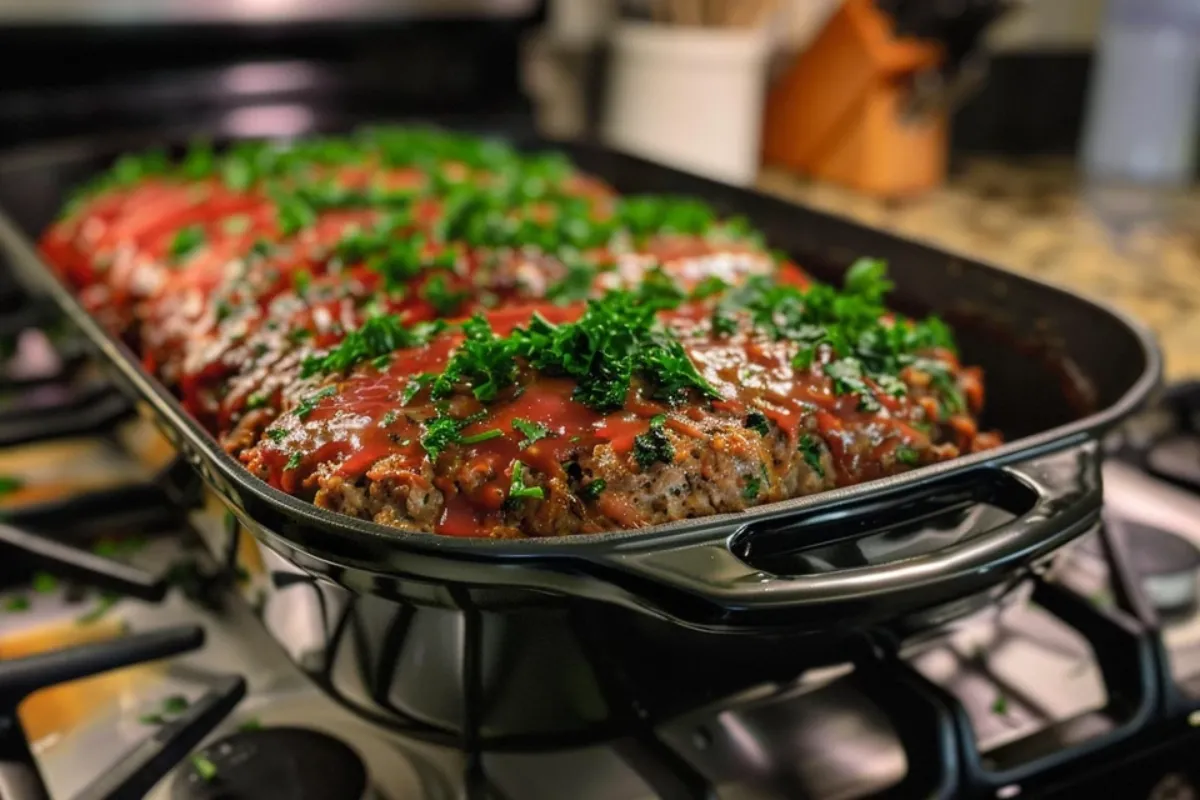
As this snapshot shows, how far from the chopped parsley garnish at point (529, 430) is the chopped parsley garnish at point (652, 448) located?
54 mm

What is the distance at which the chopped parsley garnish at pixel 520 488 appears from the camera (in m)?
0.62

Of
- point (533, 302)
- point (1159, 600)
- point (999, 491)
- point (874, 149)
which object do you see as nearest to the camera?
point (999, 491)

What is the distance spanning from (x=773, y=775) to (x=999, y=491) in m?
0.23

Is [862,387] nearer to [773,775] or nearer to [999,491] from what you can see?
[999,491]

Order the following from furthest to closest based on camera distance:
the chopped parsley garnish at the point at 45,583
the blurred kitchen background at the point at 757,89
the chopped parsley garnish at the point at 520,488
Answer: the blurred kitchen background at the point at 757,89
the chopped parsley garnish at the point at 45,583
the chopped parsley garnish at the point at 520,488

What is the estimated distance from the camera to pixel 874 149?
2012mm

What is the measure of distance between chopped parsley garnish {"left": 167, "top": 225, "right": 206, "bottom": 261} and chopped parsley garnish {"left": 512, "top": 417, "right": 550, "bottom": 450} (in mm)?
622

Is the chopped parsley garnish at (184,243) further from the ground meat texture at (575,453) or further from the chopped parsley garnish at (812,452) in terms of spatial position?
the chopped parsley garnish at (812,452)

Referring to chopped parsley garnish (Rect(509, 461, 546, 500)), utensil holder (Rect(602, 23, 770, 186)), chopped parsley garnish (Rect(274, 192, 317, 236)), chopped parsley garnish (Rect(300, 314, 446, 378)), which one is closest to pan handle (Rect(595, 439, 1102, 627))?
chopped parsley garnish (Rect(509, 461, 546, 500))

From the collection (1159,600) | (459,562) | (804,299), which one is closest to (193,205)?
(804,299)

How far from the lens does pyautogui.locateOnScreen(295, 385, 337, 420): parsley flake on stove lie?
27.9 inches

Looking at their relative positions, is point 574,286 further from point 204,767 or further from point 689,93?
point 689,93

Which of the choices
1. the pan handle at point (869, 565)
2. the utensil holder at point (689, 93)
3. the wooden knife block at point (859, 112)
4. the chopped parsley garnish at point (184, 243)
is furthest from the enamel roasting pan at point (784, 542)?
the wooden knife block at point (859, 112)

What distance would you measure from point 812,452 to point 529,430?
7.5 inches
